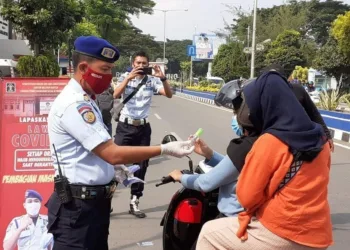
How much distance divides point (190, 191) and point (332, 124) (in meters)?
12.3

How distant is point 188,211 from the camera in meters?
3.02

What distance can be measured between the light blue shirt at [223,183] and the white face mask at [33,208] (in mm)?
1557

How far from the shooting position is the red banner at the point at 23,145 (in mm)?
4066

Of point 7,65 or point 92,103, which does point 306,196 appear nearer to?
point 92,103

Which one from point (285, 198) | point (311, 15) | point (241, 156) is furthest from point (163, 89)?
point (311, 15)

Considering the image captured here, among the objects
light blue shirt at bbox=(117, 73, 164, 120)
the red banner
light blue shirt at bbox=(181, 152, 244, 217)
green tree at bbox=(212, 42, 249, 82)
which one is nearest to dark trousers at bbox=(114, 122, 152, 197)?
light blue shirt at bbox=(117, 73, 164, 120)

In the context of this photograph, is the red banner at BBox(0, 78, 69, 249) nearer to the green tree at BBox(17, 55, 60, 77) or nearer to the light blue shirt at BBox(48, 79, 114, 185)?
the light blue shirt at BBox(48, 79, 114, 185)

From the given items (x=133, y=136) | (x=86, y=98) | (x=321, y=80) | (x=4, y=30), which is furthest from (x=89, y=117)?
(x=321, y=80)

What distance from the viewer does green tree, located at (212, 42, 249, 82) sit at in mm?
42675

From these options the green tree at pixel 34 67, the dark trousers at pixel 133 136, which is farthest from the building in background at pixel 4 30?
the dark trousers at pixel 133 136

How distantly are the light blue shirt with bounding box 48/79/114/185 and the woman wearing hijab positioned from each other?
743mm

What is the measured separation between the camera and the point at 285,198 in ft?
7.26

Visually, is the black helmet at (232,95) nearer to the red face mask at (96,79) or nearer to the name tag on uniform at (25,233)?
the red face mask at (96,79)

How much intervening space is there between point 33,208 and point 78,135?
5.60 feet
